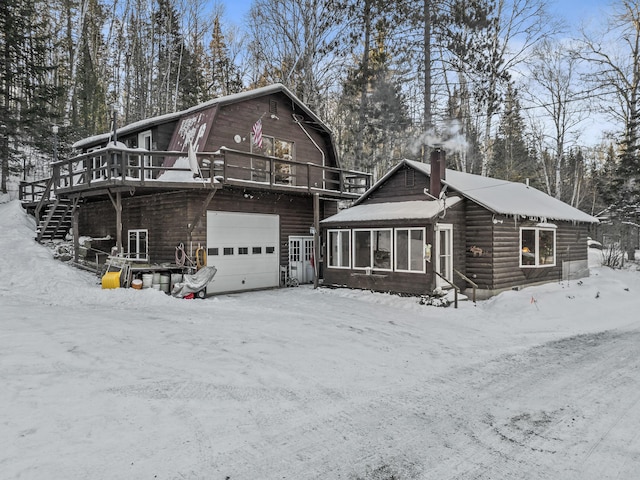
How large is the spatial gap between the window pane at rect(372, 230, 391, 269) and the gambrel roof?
2.54 meters

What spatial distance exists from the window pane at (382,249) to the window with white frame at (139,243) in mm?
8105

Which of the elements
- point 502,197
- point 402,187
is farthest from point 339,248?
point 502,197

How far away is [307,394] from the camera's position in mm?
5344

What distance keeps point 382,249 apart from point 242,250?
496 cm

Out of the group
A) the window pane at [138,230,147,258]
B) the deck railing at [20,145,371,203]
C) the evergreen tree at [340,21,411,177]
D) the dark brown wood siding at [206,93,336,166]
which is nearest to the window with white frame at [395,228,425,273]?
Result: the deck railing at [20,145,371,203]

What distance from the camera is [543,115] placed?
26406 mm

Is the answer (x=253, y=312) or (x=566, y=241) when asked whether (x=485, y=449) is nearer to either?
(x=253, y=312)

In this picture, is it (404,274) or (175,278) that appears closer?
(175,278)

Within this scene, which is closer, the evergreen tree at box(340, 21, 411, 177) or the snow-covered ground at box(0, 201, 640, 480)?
the snow-covered ground at box(0, 201, 640, 480)

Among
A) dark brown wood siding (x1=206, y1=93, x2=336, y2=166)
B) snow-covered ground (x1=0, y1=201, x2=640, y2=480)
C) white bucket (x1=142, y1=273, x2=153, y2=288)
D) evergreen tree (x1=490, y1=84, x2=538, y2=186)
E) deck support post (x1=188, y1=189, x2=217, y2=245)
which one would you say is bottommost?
snow-covered ground (x1=0, y1=201, x2=640, y2=480)

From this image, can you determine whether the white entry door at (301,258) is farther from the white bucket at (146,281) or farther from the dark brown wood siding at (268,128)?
the white bucket at (146,281)

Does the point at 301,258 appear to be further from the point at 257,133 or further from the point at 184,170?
the point at 184,170

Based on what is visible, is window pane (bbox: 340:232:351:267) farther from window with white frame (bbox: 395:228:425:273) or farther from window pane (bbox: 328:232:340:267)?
window with white frame (bbox: 395:228:425:273)

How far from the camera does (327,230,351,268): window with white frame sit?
14.7 m
